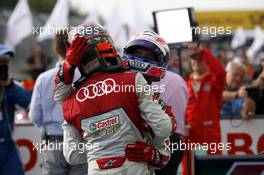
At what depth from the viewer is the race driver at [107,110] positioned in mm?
5250

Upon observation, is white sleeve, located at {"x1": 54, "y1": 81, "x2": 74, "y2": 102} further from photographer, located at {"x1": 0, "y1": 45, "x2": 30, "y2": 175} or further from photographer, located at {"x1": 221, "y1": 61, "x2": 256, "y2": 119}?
photographer, located at {"x1": 221, "y1": 61, "x2": 256, "y2": 119}

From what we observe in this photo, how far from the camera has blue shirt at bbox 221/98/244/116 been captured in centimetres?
1123

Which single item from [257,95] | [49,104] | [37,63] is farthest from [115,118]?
[37,63]

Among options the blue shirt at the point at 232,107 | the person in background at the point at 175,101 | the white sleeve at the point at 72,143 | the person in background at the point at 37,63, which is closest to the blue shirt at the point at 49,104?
the person in background at the point at 175,101

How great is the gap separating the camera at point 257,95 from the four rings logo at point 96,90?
5.19 meters

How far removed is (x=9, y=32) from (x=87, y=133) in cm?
1101

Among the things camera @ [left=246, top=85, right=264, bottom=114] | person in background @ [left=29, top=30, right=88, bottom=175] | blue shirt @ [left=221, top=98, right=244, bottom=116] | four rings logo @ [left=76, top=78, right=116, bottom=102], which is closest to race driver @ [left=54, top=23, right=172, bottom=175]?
four rings logo @ [left=76, top=78, right=116, bottom=102]

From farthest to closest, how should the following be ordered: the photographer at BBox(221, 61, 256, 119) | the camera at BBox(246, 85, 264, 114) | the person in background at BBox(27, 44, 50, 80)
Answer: the person in background at BBox(27, 44, 50, 80), the photographer at BBox(221, 61, 256, 119), the camera at BBox(246, 85, 264, 114)

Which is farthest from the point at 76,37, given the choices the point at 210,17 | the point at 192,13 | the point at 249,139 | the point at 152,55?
the point at 210,17

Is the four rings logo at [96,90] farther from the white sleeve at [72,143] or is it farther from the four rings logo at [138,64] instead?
the four rings logo at [138,64]

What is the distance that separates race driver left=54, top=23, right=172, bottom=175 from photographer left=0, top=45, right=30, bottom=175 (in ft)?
10.7

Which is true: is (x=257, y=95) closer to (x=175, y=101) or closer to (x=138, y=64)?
(x=175, y=101)

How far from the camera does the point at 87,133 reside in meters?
5.35

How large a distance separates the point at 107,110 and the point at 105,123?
83 mm
